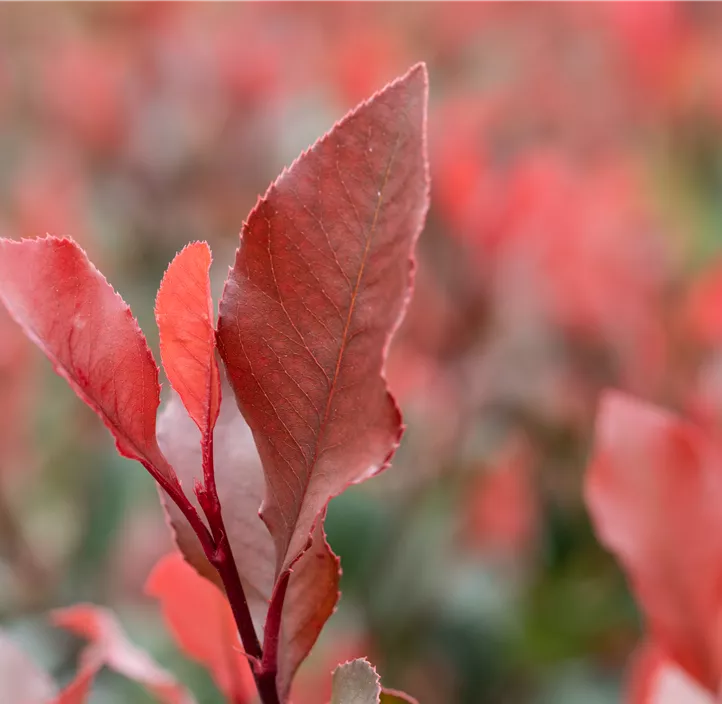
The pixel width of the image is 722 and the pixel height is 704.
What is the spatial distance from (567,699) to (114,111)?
1103 mm

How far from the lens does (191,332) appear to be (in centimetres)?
27

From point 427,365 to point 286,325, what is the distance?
88 centimetres

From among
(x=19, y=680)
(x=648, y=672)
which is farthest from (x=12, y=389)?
(x=648, y=672)

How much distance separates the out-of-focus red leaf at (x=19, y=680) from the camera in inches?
14.7

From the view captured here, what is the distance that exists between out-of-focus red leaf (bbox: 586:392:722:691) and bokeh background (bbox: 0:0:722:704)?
0.99 feet

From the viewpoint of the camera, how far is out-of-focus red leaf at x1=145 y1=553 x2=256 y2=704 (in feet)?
1.26

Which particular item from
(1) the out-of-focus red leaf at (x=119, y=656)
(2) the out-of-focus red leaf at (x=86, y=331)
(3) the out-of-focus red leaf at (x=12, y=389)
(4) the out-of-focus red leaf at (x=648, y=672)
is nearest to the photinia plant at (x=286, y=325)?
(2) the out-of-focus red leaf at (x=86, y=331)

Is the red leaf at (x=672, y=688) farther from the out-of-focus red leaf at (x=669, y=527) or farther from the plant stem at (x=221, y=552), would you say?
the plant stem at (x=221, y=552)

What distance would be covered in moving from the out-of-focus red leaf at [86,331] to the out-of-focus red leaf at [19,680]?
0.17 metres

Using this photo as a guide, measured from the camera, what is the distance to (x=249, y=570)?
0.32m

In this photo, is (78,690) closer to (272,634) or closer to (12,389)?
(272,634)

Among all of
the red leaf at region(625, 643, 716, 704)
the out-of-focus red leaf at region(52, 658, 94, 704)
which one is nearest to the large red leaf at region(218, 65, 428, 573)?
the out-of-focus red leaf at region(52, 658, 94, 704)

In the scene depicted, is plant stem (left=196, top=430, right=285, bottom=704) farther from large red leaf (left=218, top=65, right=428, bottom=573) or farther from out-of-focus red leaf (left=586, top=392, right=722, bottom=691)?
out-of-focus red leaf (left=586, top=392, right=722, bottom=691)

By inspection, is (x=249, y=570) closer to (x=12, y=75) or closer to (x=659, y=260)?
(x=659, y=260)
